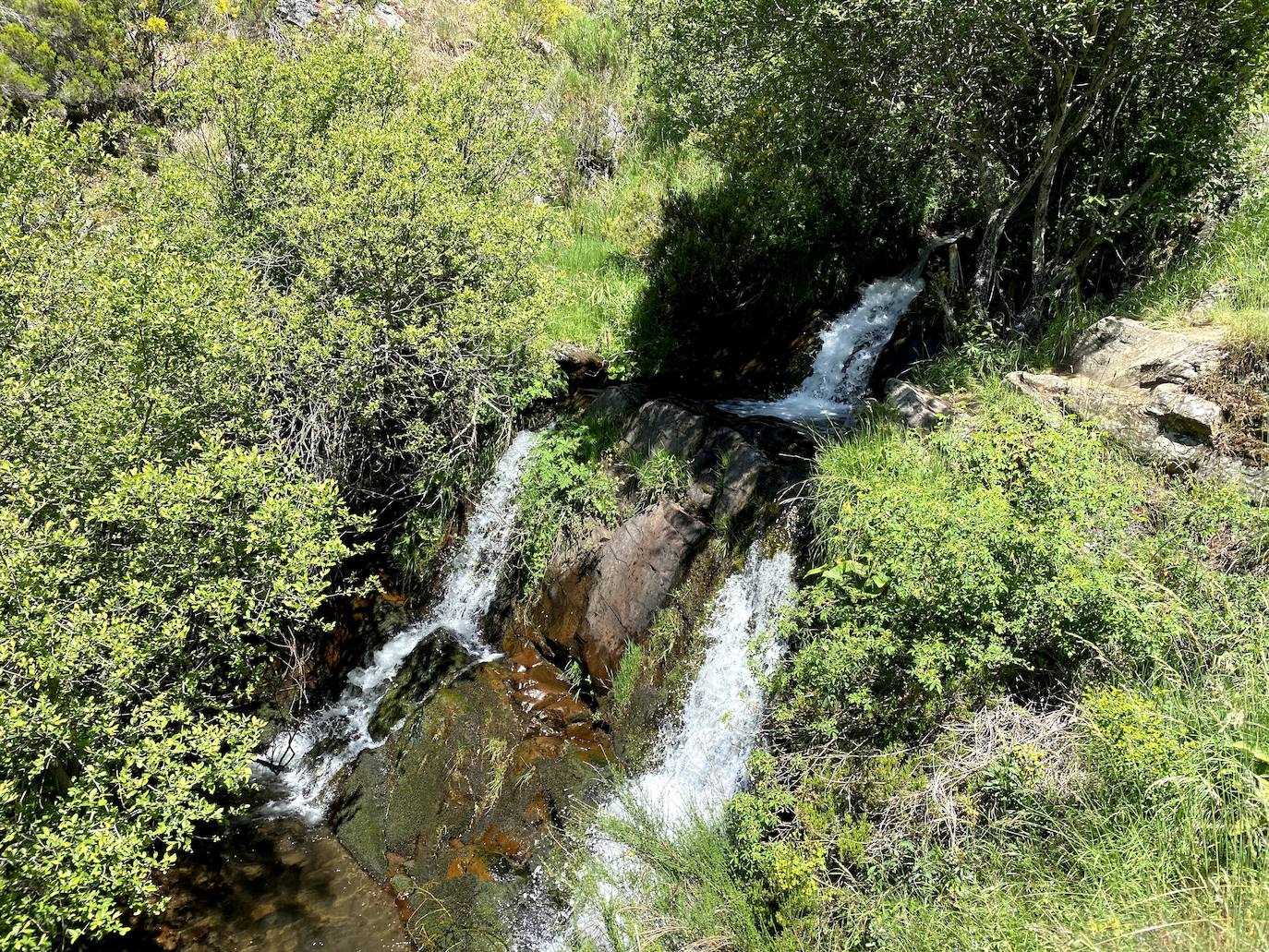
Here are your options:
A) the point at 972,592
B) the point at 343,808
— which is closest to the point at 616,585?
the point at 343,808

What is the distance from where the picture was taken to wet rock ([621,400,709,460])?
25.6ft

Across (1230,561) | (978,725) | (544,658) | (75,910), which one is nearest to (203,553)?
(75,910)

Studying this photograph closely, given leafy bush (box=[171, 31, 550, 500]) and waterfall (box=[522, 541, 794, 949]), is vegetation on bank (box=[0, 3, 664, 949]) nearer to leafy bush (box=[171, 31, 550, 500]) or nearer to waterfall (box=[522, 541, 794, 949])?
leafy bush (box=[171, 31, 550, 500])

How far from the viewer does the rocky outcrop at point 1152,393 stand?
5.07 meters

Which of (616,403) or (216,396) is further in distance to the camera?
(616,403)

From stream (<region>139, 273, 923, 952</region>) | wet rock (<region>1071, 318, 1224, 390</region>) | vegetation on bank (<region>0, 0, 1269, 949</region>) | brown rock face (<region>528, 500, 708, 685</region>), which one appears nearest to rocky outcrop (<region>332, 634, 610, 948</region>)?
stream (<region>139, 273, 923, 952</region>)

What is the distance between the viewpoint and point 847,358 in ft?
31.9

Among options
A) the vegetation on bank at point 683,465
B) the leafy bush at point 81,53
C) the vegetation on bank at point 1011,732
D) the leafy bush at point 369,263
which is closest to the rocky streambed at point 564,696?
the vegetation on bank at point 683,465

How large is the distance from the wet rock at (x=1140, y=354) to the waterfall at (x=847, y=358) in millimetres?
2825

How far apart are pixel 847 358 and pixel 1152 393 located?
4.49m

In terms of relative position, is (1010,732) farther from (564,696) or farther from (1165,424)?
(564,696)

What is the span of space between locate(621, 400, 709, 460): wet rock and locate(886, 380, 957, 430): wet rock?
2025 millimetres

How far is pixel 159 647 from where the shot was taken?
16.4 feet

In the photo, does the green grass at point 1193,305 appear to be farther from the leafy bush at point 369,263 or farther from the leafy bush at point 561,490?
the leafy bush at point 369,263
